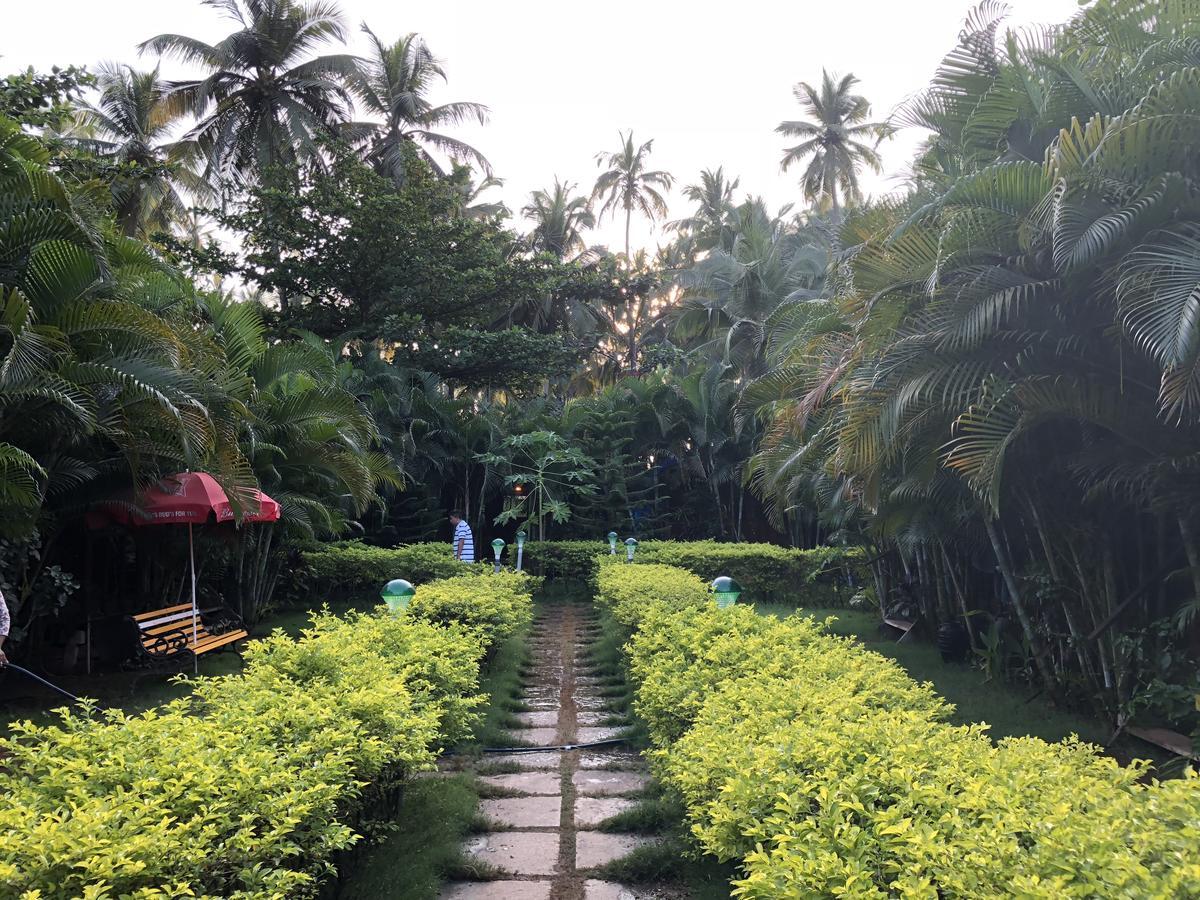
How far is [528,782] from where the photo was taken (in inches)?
217

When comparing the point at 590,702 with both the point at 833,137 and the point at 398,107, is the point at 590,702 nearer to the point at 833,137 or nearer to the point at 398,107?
the point at 398,107

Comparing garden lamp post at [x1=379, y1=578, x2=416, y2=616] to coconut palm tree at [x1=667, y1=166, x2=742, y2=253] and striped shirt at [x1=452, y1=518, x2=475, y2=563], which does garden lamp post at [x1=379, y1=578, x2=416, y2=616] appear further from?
coconut palm tree at [x1=667, y1=166, x2=742, y2=253]

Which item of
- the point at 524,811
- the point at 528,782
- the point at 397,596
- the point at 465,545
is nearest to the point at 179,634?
the point at 397,596

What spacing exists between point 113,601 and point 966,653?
923cm

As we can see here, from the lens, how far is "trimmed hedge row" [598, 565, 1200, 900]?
2.15m

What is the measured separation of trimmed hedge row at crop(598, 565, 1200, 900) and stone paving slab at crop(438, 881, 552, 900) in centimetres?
74

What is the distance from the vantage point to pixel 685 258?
39906mm

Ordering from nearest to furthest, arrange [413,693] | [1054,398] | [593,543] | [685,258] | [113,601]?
1. [413,693]
2. [1054,398]
3. [113,601]
4. [593,543]
5. [685,258]

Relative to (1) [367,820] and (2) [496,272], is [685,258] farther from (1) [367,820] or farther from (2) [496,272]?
(1) [367,820]

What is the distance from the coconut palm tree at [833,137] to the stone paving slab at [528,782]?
A: 98.1ft

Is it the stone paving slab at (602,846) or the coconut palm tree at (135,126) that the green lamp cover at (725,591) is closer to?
the stone paving slab at (602,846)

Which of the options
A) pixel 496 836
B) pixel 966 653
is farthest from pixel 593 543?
pixel 496 836

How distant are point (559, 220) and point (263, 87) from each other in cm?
1493

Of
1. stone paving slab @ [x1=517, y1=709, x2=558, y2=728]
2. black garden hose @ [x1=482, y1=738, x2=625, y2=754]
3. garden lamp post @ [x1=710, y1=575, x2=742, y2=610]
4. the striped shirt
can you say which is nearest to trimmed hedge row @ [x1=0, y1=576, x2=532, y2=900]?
black garden hose @ [x1=482, y1=738, x2=625, y2=754]
